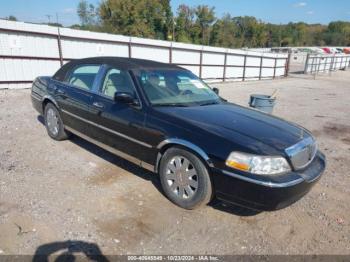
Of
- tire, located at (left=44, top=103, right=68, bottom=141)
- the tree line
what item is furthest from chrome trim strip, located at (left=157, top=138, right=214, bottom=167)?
the tree line

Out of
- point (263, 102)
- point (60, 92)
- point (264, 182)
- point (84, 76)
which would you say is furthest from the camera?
point (263, 102)

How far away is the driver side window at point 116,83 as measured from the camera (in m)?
3.97

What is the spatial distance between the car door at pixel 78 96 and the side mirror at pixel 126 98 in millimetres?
789

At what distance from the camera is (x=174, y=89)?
4168 mm

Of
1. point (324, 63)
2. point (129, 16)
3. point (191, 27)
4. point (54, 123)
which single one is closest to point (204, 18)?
point (191, 27)

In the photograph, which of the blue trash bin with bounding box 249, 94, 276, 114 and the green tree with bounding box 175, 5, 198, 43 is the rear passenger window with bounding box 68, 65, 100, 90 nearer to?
the blue trash bin with bounding box 249, 94, 276, 114

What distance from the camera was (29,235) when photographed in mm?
2854

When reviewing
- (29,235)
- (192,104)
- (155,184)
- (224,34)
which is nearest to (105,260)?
(29,235)

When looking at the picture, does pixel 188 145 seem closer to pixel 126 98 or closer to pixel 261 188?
pixel 261 188

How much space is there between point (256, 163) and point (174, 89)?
5.75 feet

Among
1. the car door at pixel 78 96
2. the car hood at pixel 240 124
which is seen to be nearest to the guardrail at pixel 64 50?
the car door at pixel 78 96

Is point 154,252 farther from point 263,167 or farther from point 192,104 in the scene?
point 192,104

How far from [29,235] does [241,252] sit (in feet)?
6.60

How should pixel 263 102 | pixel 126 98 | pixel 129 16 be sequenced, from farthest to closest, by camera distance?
pixel 129 16
pixel 263 102
pixel 126 98
